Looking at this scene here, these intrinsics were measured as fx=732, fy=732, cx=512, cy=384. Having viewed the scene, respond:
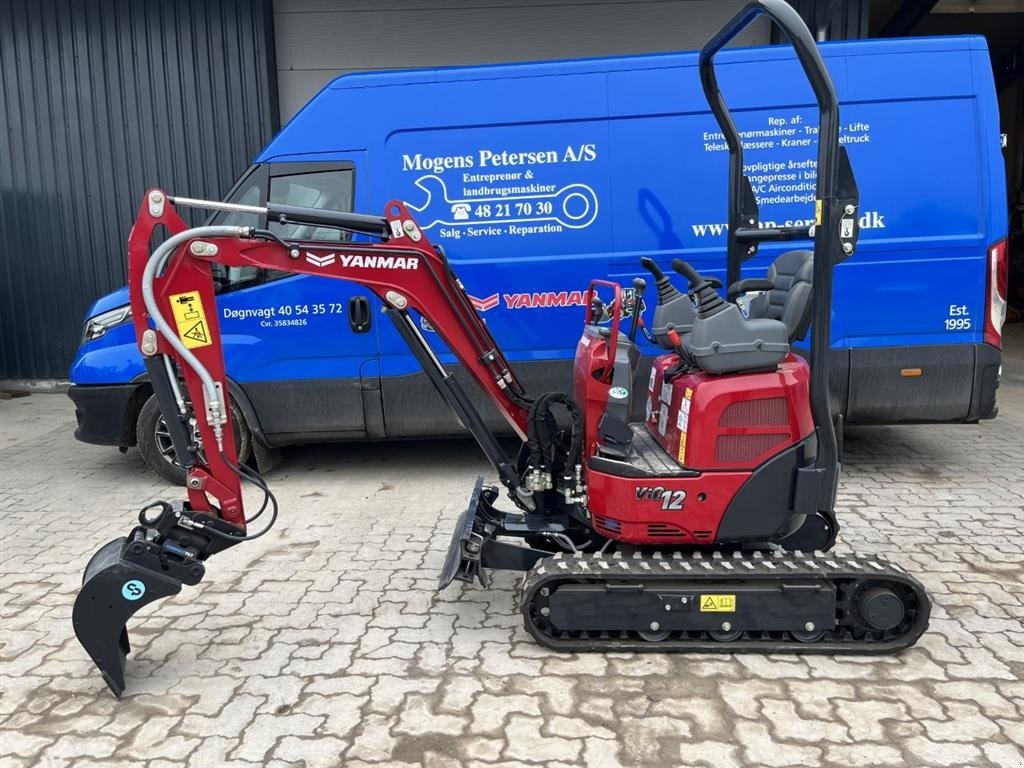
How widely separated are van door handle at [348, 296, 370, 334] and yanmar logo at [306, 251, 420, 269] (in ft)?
7.33

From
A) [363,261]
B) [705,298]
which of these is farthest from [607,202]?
[363,261]

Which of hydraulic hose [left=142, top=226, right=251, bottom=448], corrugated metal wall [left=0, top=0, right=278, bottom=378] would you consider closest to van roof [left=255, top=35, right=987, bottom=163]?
hydraulic hose [left=142, top=226, right=251, bottom=448]

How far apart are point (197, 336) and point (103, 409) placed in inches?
→ 123

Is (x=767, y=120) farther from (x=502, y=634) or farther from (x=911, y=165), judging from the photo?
(x=502, y=634)

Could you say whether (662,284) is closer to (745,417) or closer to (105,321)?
(745,417)

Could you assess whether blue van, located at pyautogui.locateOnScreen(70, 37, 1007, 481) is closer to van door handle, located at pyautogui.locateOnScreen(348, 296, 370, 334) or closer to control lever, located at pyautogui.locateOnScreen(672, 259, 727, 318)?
van door handle, located at pyautogui.locateOnScreen(348, 296, 370, 334)

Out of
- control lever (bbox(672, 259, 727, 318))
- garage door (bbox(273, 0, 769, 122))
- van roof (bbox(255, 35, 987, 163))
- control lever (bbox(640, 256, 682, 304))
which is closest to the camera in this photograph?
control lever (bbox(672, 259, 727, 318))

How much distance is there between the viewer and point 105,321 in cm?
541

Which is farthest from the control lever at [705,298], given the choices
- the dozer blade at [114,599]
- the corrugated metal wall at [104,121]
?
the corrugated metal wall at [104,121]

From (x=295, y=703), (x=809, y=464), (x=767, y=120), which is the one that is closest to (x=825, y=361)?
(x=809, y=464)

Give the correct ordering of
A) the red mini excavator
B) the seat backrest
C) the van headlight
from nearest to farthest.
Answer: the red mini excavator < the seat backrest < the van headlight

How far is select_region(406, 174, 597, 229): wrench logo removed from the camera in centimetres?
511

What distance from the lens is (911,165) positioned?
4922 millimetres

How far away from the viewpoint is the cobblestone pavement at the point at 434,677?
2498 millimetres
